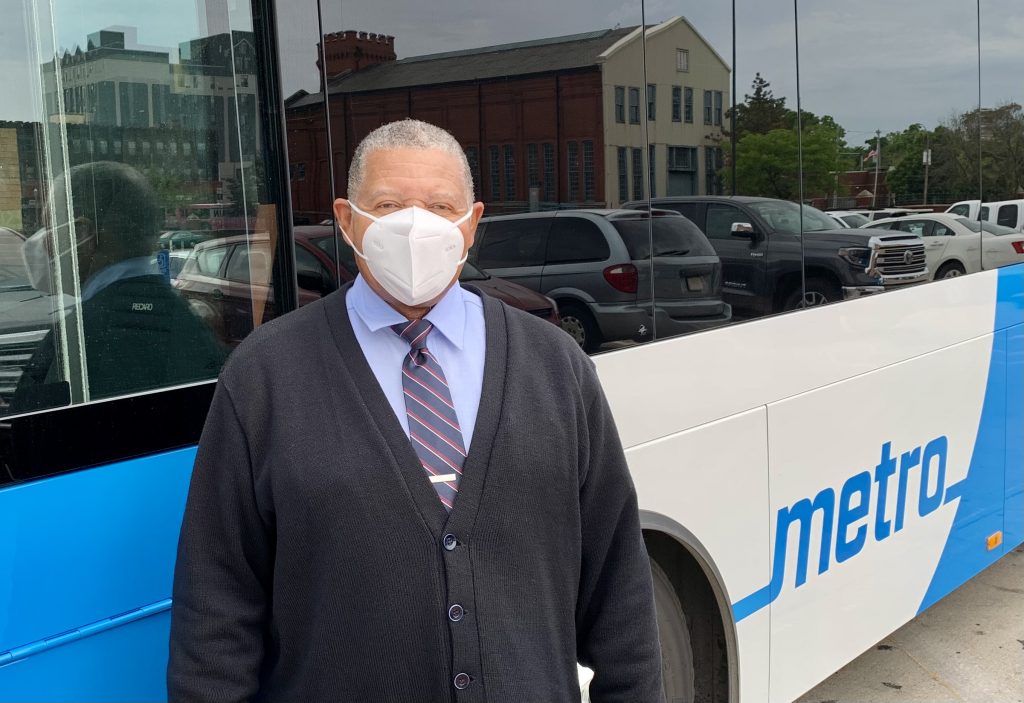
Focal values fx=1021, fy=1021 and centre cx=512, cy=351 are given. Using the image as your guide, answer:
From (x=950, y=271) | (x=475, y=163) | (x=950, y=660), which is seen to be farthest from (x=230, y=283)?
(x=950, y=660)

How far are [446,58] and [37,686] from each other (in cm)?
143

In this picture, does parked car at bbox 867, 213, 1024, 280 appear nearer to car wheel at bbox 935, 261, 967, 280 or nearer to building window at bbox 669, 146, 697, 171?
car wheel at bbox 935, 261, 967, 280

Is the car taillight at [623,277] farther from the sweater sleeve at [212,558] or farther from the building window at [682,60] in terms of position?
the sweater sleeve at [212,558]

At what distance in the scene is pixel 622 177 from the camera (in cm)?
250

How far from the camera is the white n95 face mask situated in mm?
1664

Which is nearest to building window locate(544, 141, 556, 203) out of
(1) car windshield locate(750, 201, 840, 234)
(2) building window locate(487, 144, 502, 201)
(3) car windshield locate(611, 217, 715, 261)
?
(2) building window locate(487, 144, 502, 201)

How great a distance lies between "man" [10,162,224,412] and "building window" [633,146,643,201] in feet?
3.71

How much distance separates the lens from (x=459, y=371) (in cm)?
172

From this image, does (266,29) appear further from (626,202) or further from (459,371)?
(626,202)

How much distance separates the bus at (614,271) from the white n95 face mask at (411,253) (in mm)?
344

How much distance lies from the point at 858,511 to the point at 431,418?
7.86 feet

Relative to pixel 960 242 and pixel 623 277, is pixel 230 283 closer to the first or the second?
pixel 623 277

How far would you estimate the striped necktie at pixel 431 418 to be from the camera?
1.61 meters

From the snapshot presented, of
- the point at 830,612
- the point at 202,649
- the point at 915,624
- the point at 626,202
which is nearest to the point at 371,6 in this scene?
the point at 626,202
